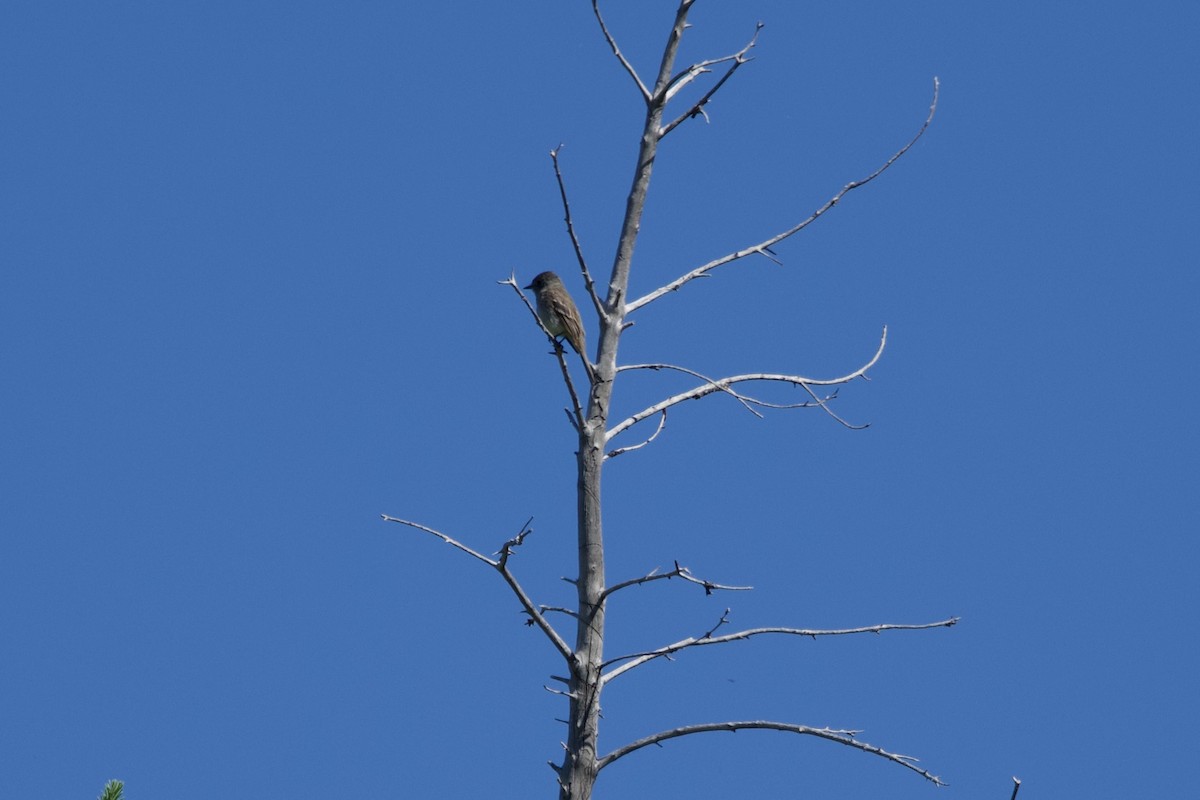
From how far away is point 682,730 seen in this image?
5.86 m

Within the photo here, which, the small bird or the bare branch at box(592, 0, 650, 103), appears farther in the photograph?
the small bird

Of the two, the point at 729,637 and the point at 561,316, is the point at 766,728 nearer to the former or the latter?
the point at 729,637

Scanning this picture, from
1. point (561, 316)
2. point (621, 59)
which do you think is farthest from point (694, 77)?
point (561, 316)

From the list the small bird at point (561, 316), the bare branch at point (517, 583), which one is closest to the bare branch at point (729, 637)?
the bare branch at point (517, 583)

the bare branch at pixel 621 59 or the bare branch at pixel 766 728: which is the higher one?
the bare branch at pixel 621 59

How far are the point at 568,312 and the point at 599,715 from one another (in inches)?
244

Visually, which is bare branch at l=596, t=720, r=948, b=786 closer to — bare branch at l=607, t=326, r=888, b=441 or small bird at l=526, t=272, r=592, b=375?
bare branch at l=607, t=326, r=888, b=441

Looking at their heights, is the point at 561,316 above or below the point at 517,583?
above

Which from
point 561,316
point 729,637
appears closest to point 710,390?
point 729,637

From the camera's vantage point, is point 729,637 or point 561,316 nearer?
point 729,637

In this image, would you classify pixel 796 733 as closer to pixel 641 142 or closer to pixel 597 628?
pixel 597 628

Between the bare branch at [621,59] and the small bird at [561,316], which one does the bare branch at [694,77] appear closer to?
the bare branch at [621,59]

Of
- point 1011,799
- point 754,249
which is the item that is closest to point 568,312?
point 754,249

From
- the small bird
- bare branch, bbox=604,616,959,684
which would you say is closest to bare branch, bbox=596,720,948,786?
bare branch, bbox=604,616,959,684
